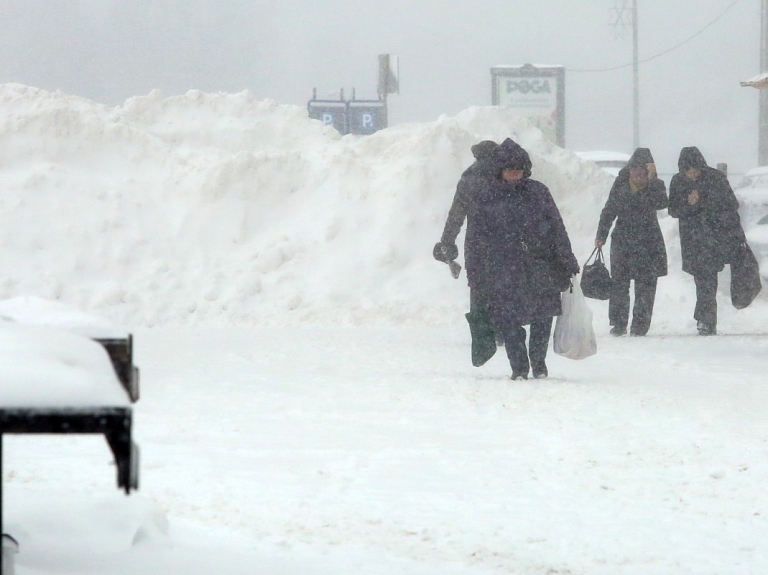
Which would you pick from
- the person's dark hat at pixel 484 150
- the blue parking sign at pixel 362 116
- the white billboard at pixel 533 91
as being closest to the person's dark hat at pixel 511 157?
the person's dark hat at pixel 484 150

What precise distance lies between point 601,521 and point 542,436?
1417 millimetres

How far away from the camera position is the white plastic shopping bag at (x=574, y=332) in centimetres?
689

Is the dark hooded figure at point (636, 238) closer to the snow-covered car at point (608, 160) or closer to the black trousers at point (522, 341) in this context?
the black trousers at point (522, 341)

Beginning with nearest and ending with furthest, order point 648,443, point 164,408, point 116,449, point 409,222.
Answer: point 116,449, point 648,443, point 164,408, point 409,222

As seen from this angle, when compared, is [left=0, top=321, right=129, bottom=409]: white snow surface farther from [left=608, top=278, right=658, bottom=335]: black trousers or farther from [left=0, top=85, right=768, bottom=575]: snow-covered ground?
[left=608, top=278, right=658, bottom=335]: black trousers

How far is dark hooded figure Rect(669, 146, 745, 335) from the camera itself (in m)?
9.95

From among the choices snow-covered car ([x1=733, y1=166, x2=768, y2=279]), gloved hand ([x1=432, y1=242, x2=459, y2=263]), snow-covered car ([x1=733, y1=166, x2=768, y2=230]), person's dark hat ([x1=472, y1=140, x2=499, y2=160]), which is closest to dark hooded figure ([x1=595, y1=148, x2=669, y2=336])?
person's dark hat ([x1=472, y1=140, x2=499, y2=160])

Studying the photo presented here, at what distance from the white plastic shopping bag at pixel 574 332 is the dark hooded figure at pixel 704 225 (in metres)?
3.28

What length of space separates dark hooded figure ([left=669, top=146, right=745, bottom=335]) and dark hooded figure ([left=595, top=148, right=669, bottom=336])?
0.77 feet

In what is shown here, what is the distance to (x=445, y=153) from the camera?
547 inches

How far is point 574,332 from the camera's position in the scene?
689 cm

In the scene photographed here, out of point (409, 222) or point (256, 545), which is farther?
point (409, 222)

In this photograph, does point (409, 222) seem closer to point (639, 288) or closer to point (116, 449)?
point (639, 288)

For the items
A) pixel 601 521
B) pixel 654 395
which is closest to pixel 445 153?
pixel 654 395
